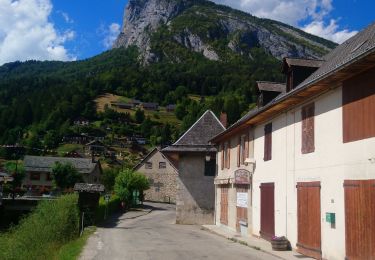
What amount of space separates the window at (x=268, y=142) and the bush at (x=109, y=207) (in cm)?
1307

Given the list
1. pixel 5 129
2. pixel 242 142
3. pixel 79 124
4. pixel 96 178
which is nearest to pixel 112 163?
pixel 96 178

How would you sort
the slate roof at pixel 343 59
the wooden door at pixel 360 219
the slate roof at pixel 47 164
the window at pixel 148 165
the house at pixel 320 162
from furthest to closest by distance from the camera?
1. the slate roof at pixel 47 164
2. the window at pixel 148 165
3. the slate roof at pixel 343 59
4. the house at pixel 320 162
5. the wooden door at pixel 360 219

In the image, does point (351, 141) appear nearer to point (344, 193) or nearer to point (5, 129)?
point (344, 193)

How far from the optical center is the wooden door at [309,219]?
47.4 ft

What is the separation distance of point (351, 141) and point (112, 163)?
335 feet

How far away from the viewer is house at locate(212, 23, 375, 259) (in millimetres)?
11680

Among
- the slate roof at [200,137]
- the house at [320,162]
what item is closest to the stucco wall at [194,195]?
the slate roof at [200,137]

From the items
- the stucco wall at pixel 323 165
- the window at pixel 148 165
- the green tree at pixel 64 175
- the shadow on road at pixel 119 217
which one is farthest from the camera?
the window at pixel 148 165

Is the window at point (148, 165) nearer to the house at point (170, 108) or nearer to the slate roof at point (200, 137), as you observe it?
the slate roof at point (200, 137)

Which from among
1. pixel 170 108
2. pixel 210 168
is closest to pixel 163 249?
pixel 210 168

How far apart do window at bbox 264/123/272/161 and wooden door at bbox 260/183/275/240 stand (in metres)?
1.18

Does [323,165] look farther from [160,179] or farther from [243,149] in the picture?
[160,179]

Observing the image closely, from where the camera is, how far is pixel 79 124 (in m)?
141

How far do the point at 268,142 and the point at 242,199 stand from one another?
491 cm
